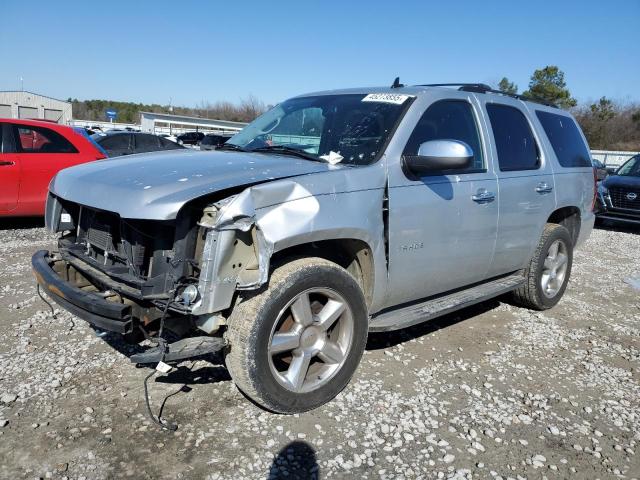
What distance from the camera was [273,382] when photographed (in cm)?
288

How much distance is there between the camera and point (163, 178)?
2.80 m

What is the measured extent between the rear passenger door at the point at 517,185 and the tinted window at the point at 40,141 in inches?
253

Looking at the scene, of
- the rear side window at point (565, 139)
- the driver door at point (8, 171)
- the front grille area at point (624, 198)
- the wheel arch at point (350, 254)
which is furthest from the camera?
the front grille area at point (624, 198)

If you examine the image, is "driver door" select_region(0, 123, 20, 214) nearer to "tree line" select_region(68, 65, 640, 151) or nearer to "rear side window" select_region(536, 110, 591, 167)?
"rear side window" select_region(536, 110, 591, 167)

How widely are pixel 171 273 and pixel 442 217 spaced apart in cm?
187

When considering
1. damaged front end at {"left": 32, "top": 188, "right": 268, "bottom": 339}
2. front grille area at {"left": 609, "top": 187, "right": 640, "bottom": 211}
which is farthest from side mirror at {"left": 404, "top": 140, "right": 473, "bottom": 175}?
front grille area at {"left": 609, "top": 187, "right": 640, "bottom": 211}

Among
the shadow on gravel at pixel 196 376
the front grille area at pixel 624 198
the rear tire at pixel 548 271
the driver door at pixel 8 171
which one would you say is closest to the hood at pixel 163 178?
the shadow on gravel at pixel 196 376

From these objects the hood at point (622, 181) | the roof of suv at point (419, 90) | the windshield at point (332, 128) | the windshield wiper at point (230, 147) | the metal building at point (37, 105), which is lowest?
the hood at point (622, 181)

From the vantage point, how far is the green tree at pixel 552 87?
148 ft

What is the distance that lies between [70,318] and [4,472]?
2029mm

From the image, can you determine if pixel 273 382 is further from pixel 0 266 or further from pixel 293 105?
pixel 0 266

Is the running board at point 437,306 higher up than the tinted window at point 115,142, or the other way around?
the tinted window at point 115,142

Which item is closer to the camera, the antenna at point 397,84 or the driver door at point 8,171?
the antenna at point 397,84

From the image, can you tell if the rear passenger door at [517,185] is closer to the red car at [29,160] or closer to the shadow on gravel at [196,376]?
the shadow on gravel at [196,376]
